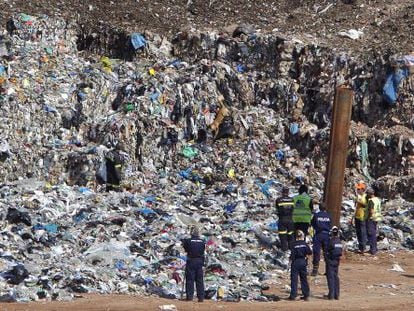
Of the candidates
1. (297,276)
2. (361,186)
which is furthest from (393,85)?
(297,276)

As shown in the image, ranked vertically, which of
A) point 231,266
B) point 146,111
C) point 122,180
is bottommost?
point 231,266

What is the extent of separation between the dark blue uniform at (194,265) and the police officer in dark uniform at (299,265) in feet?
4.12

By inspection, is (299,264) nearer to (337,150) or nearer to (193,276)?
(193,276)

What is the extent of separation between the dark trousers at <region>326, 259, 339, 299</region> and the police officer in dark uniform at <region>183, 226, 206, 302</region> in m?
1.79

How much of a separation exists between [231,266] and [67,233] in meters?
2.90

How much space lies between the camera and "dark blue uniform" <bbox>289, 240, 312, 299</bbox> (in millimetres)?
13461

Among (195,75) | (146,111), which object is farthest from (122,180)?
(195,75)

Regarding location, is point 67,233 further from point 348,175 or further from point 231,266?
point 348,175

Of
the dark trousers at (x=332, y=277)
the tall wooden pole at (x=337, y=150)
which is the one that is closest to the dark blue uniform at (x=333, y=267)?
the dark trousers at (x=332, y=277)

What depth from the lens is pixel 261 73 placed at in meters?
24.3

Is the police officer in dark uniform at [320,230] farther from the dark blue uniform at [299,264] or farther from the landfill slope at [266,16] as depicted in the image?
the landfill slope at [266,16]

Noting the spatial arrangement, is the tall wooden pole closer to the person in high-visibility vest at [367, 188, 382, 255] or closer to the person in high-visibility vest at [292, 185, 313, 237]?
the person in high-visibility vest at [367, 188, 382, 255]

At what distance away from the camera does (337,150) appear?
17578 mm

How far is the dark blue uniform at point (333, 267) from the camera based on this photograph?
13750 millimetres
